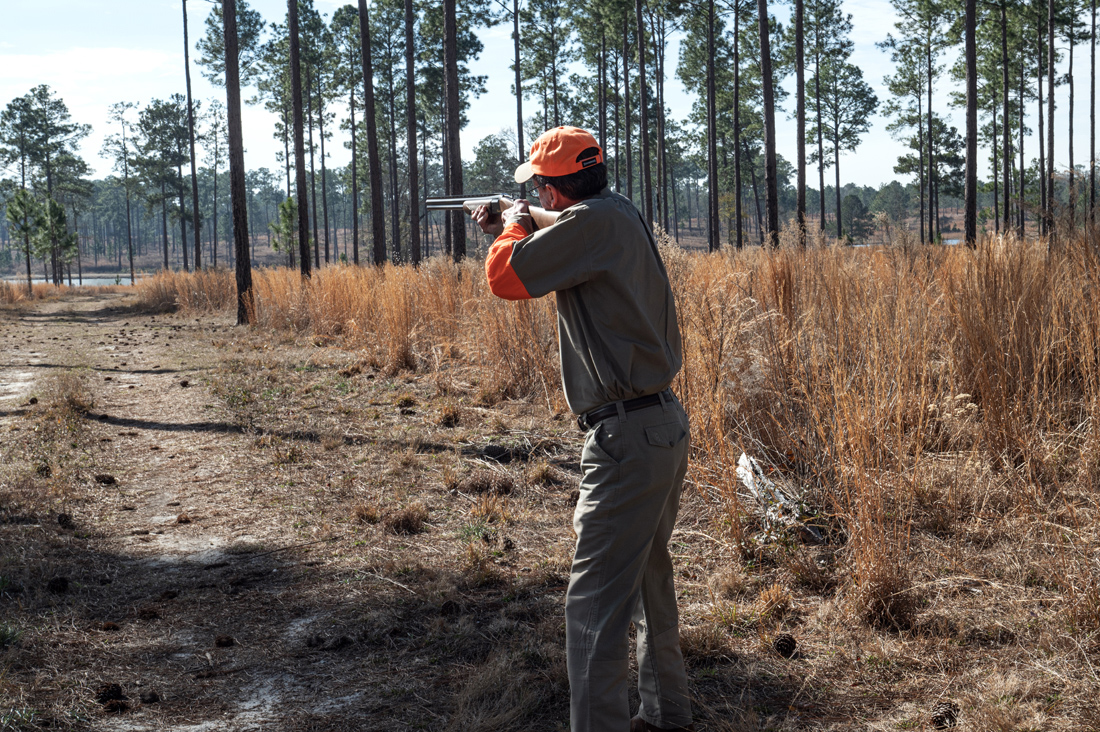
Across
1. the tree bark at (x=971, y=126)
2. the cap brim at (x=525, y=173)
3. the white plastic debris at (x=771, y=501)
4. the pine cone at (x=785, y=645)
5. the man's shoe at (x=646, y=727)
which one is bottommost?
the man's shoe at (x=646, y=727)

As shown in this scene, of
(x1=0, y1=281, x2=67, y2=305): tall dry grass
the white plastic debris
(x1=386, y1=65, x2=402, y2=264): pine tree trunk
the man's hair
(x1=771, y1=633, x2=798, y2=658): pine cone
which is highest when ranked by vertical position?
(x1=386, y1=65, x2=402, y2=264): pine tree trunk

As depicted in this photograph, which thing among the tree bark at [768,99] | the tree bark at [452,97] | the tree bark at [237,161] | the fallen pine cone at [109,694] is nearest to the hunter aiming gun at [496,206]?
the fallen pine cone at [109,694]

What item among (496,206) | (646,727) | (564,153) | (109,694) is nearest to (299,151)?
(496,206)

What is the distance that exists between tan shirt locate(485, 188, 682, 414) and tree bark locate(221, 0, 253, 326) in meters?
14.0

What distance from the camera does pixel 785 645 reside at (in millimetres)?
2689

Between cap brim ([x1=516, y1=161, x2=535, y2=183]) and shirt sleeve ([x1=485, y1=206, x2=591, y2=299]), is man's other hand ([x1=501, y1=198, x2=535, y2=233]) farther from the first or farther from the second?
shirt sleeve ([x1=485, y1=206, x2=591, y2=299])

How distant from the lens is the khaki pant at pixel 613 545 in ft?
6.49

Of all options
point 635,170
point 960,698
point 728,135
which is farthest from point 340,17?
point 635,170

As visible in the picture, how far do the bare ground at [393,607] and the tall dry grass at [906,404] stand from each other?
22 centimetres

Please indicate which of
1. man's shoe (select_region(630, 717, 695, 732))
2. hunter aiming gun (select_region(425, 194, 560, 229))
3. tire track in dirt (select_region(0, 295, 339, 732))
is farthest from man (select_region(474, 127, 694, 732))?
tire track in dirt (select_region(0, 295, 339, 732))

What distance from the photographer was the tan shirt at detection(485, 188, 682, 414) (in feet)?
6.67

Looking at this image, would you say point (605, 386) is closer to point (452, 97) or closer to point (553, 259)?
point (553, 259)

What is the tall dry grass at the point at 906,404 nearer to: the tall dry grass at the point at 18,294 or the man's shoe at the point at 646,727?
the man's shoe at the point at 646,727

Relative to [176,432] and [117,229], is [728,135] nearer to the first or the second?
[176,432]
